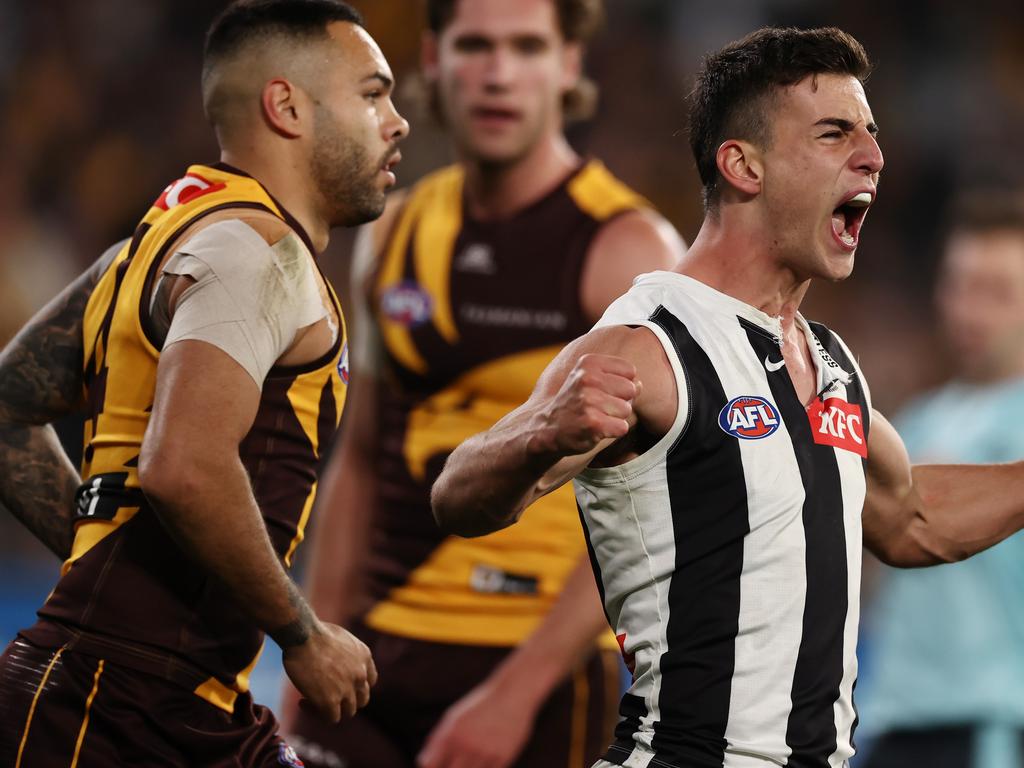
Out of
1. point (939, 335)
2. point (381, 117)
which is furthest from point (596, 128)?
point (381, 117)

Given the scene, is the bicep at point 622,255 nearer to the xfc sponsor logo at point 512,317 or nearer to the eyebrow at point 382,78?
the xfc sponsor logo at point 512,317

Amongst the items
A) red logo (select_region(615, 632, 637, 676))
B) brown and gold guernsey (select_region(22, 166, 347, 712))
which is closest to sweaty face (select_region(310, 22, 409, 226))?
brown and gold guernsey (select_region(22, 166, 347, 712))

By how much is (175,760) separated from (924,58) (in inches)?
478

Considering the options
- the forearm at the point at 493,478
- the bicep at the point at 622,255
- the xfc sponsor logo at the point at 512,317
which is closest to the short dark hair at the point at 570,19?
the bicep at the point at 622,255

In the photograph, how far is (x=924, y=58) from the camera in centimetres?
1372

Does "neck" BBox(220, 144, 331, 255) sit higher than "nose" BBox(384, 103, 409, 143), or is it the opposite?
"nose" BBox(384, 103, 409, 143)

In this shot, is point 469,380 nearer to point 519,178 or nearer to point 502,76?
point 519,178

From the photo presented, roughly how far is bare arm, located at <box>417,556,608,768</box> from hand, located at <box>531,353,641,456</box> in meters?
1.70

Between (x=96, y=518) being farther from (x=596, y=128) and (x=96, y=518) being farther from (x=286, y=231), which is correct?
(x=596, y=128)

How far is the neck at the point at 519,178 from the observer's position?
4.89 meters

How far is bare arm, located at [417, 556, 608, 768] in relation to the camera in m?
4.18

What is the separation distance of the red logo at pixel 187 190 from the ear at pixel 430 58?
6.82ft

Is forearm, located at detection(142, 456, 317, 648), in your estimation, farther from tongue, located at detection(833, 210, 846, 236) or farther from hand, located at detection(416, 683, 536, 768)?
hand, located at detection(416, 683, 536, 768)

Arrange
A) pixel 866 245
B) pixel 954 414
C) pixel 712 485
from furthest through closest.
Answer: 1. pixel 866 245
2. pixel 954 414
3. pixel 712 485
